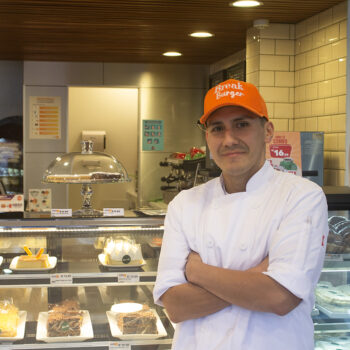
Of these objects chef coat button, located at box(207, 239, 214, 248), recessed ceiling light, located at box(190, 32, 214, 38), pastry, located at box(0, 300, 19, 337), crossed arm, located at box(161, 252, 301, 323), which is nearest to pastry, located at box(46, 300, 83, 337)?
pastry, located at box(0, 300, 19, 337)

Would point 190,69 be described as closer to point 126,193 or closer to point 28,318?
point 126,193

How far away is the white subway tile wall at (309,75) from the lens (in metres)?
4.51

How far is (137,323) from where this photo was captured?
10.3ft

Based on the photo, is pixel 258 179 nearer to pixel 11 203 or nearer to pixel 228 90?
pixel 228 90

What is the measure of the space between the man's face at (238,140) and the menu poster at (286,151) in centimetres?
263

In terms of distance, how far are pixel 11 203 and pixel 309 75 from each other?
2934 mm

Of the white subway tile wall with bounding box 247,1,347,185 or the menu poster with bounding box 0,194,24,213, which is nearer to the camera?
the menu poster with bounding box 0,194,24,213

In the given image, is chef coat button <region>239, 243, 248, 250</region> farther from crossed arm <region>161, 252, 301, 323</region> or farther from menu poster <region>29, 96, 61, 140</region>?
menu poster <region>29, 96, 61, 140</region>

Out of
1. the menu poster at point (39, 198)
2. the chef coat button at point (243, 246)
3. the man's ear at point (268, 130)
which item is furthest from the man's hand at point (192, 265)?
the menu poster at point (39, 198)

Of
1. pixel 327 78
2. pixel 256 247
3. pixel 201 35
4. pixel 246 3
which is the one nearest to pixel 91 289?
pixel 256 247

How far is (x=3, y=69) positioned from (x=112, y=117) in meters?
1.75

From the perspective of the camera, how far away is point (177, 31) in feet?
17.6

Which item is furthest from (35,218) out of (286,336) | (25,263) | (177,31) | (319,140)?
(177,31)

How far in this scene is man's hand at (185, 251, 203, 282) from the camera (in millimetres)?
1758
